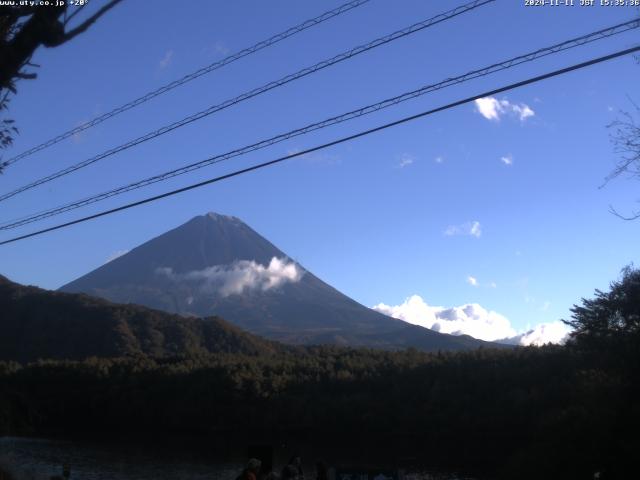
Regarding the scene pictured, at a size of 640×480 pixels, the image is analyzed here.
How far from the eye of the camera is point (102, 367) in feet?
210

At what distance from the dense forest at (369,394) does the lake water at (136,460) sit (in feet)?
10.1

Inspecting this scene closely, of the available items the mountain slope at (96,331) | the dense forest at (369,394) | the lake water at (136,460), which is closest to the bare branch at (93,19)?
the dense forest at (369,394)

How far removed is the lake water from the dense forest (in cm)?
307

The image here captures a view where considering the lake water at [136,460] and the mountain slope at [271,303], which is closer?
the lake water at [136,460]

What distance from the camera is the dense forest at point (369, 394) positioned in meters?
37.3

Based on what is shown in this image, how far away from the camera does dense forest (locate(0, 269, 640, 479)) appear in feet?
123

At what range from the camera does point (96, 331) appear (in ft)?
284

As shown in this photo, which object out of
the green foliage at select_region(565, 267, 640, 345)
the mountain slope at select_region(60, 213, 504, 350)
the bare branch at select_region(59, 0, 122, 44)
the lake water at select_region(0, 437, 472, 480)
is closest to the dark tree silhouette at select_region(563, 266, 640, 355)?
the green foliage at select_region(565, 267, 640, 345)

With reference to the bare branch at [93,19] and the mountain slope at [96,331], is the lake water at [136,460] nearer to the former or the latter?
the bare branch at [93,19]

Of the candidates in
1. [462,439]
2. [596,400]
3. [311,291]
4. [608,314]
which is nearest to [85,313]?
[462,439]

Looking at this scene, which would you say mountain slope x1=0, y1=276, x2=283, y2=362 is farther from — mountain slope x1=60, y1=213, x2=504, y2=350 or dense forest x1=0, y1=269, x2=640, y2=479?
mountain slope x1=60, y1=213, x2=504, y2=350

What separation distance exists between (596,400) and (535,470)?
4.00 m

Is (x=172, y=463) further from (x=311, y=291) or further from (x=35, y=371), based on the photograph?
(x=311, y=291)

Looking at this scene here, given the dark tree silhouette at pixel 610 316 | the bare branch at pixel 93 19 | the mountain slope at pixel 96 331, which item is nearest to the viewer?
the bare branch at pixel 93 19
